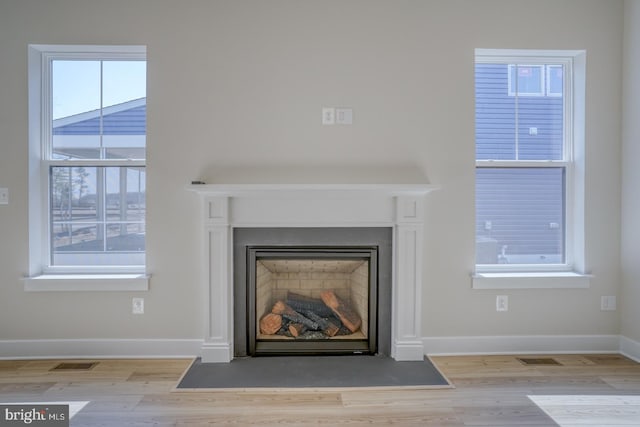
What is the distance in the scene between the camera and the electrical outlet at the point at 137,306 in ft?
9.16

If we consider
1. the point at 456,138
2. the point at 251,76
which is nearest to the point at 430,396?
the point at 456,138

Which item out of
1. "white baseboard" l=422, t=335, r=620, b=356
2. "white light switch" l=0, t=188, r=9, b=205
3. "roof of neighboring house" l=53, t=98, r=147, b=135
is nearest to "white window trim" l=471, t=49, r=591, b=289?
"white baseboard" l=422, t=335, r=620, b=356

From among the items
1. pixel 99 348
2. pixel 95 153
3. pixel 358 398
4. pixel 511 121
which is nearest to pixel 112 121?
pixel 95 153

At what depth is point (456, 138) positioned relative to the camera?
282 cm

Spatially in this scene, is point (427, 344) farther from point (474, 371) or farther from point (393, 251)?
point (393, 251)

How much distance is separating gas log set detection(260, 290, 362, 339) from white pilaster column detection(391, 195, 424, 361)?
340 mm

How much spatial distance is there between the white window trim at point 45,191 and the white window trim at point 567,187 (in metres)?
2.50

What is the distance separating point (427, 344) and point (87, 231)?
2.60m

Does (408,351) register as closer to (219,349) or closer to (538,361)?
(538,361)

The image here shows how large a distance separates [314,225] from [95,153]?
1690 mm

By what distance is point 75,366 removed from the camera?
264cm

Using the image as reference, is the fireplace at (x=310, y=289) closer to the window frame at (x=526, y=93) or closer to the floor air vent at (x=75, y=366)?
the floor air vent at (x=75, y=366)

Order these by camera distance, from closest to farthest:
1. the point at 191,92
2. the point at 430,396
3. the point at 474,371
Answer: the point at 430,396, the point at 474,371, the point at 191,92

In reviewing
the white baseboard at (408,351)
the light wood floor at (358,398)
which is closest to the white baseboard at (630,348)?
the light wood floor at (358,398)
